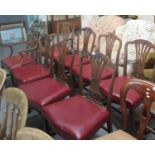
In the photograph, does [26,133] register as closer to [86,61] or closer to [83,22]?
[86,61]

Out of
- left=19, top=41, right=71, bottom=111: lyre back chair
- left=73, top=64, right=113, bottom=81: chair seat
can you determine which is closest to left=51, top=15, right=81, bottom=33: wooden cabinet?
left=73, top=64, right=113, bottom=81: chair seat

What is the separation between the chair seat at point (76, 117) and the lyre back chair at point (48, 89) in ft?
0.39

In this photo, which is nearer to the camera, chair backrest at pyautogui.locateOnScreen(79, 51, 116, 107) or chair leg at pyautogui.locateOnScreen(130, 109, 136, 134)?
chair backrest at pyautogui.locateOnScreen(79, 51, 116, 107)

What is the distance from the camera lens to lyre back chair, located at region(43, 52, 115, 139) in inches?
65.1

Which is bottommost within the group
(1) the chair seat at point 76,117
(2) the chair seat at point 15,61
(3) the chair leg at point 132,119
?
(3) the chair leg at point 132,119

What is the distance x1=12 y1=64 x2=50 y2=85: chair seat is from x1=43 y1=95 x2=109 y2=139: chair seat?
65 cm

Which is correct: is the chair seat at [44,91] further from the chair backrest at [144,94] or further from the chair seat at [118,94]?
the chair backrest at [144,94]

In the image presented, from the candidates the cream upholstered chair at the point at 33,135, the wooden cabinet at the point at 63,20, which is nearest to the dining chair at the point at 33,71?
the cream upholstered chair at the point at 33,135

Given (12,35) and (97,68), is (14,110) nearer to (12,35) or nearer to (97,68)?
(97,68)

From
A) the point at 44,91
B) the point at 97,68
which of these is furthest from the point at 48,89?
the point at 97,68

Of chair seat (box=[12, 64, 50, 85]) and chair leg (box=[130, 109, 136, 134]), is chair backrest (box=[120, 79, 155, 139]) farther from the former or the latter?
chair seat (box=[12, 64, 50, 85])

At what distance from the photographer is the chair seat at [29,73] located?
254cm

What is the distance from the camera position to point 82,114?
178 cm

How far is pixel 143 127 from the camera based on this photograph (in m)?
1.44
